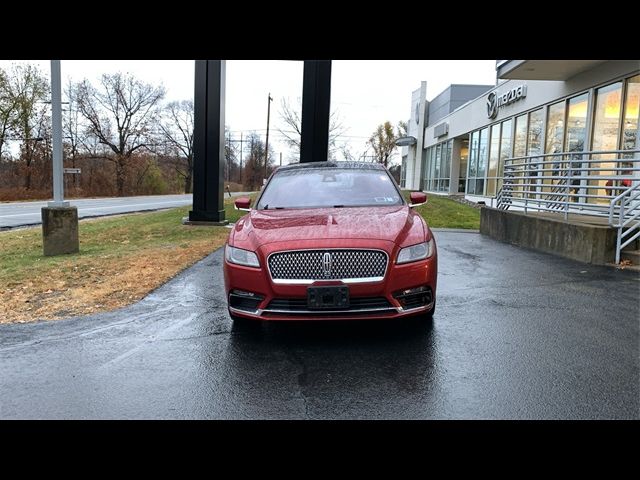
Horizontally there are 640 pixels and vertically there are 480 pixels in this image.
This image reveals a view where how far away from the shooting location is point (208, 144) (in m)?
14.6

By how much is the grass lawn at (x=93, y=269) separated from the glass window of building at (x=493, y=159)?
13341mm

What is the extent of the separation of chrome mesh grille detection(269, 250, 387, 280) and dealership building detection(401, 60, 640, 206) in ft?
19.9

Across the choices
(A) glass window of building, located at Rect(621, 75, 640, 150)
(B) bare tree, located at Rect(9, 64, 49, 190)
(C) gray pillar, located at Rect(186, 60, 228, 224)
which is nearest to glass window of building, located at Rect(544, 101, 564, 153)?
(A) glass window of building, located at Rect(621, 75, 640, 150)

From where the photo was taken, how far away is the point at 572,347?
4461 mm

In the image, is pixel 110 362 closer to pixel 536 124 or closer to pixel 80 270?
pixel 80 270

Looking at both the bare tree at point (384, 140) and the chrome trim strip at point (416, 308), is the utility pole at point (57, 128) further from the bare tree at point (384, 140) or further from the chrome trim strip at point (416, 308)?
the bare tree at point (384, 140)

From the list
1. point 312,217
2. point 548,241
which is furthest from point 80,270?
point 548,241

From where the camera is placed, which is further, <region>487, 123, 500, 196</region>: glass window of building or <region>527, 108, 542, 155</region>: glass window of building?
<region>487, 123, 500, 196</region>: glass window of building

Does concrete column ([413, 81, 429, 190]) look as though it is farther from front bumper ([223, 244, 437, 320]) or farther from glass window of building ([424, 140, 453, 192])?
front bumper ([223, 244, 437, 320])

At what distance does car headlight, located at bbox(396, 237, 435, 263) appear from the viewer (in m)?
4.36

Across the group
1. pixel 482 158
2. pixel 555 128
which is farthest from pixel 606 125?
pixel 482 158

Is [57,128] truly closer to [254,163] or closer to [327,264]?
[327,264]

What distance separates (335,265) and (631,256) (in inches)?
254
